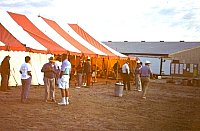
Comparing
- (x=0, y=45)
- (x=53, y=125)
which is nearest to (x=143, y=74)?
(x=0, y=45)

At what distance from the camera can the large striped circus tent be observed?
17825mm

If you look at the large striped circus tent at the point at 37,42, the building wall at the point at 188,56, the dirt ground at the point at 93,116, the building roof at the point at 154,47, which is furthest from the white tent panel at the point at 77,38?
the building roof at the point at 154,47

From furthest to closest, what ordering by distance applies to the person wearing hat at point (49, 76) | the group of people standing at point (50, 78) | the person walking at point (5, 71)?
the person walking at point (5, 71)
the person wearing hat at point (49, 76)
the group of people standing at point (50, 78)

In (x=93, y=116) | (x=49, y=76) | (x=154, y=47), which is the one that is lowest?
(x=93, y=116)

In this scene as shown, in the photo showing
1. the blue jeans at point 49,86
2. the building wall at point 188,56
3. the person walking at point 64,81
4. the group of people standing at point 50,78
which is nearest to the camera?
the person walking at point 64,81

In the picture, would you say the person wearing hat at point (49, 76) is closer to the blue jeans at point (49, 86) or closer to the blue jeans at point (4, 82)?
the blue jeans at point (49, 86)

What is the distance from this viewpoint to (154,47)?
53.3 meters

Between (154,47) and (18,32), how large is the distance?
36.3 m

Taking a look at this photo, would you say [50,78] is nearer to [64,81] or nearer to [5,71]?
[64,81]

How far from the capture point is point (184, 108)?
1352 cm

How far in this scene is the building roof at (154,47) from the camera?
4966 centimetres

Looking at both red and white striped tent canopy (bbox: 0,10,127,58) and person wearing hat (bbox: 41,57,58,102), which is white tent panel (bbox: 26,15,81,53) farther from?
person wearing hat (bbox: 41,57,58,102)

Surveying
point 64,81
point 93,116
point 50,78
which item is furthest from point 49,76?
point 93,116

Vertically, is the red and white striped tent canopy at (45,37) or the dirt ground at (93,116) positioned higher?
the red and white striped tent canopy at (45,37)
